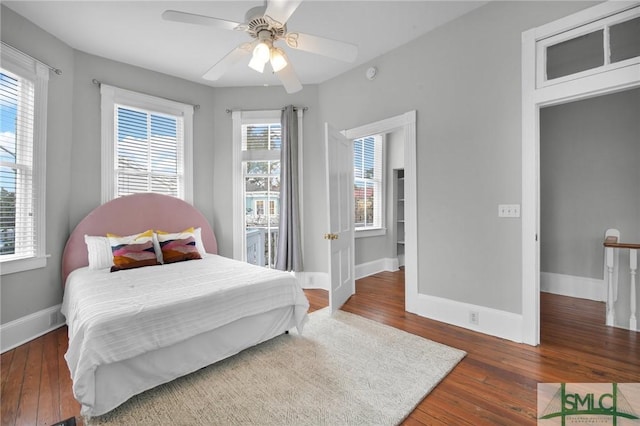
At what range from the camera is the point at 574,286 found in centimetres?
389

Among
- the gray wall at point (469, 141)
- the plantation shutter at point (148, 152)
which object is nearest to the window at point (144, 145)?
the plantation shutter at point (148, 152)

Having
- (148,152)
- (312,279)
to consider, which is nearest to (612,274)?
(312,279)

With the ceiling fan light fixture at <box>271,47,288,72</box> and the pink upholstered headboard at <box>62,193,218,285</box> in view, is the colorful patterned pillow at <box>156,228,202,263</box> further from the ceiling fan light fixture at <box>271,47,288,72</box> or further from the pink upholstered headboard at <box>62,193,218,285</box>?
the ceiling fan light fixture at <box>271,47,288,72</box>

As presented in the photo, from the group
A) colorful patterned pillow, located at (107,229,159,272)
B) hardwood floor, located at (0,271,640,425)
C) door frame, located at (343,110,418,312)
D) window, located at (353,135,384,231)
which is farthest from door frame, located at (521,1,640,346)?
colorful patterned pillow, located at (107,229,159,272)

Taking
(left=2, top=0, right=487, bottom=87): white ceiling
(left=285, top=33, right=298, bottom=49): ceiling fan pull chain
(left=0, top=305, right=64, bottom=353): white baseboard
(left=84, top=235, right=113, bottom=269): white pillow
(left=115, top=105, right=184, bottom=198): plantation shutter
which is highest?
(left=2, top=0, right=487, bottom=87): white ceiling

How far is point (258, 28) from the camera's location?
6.31 feet

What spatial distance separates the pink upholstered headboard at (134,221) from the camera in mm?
3121

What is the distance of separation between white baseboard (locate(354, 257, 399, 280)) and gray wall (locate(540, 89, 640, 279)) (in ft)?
7.34

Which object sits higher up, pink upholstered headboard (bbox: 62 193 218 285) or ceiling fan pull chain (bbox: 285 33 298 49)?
ceiling fan pull chain (bbox: 285 33 298 49)

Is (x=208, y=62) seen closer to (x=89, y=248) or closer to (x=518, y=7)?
(x=89, y=248)

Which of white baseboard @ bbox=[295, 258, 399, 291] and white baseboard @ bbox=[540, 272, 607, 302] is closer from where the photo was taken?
white baseboard @ bbox=[540, 272, 607, 302]

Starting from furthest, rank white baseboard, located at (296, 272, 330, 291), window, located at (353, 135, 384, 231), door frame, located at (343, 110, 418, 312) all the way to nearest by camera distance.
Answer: window, located at (353, 135, 384, 231), white baseboard, located at (296, 272, 330, 291), door frame, located at (343, 110, 418, 312)

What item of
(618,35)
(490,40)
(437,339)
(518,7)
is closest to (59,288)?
(437,339)

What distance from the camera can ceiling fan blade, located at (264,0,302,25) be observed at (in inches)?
64.2
